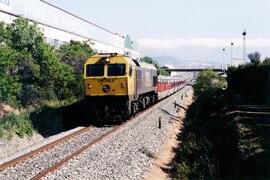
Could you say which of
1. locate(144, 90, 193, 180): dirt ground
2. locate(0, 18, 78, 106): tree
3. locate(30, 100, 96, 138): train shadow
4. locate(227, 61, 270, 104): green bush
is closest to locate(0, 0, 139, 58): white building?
locate(0, 18, 78, 106): tree

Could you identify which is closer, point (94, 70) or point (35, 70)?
point (94, 70)

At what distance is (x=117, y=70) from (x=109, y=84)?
0.88 m

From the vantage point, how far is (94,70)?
81.1ft

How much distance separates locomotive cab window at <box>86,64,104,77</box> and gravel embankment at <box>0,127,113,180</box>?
15.7 feet

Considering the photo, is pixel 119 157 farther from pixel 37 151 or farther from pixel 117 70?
pixel 117 70

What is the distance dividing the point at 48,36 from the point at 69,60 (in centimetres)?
1561

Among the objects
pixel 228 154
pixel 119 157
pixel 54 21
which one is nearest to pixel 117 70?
pixel 228 154

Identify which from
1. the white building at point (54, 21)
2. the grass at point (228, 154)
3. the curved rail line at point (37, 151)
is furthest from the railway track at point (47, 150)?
the white building at point (54, 21)

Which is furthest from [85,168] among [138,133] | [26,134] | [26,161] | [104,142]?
[26,134]

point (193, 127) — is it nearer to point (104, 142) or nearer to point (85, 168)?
point (104, 142)

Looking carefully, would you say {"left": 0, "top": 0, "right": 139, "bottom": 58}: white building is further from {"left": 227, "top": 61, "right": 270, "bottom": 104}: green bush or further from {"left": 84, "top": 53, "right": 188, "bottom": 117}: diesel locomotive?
{"left": 84, "top": 53, "right": 188, "bottom": 117}: diesel locomotive

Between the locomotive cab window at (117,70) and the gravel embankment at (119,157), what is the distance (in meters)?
3.02

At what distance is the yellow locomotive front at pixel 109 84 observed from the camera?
24.2 metres

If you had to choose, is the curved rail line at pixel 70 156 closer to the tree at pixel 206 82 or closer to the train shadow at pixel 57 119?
the train shadow at pixel 57 119
